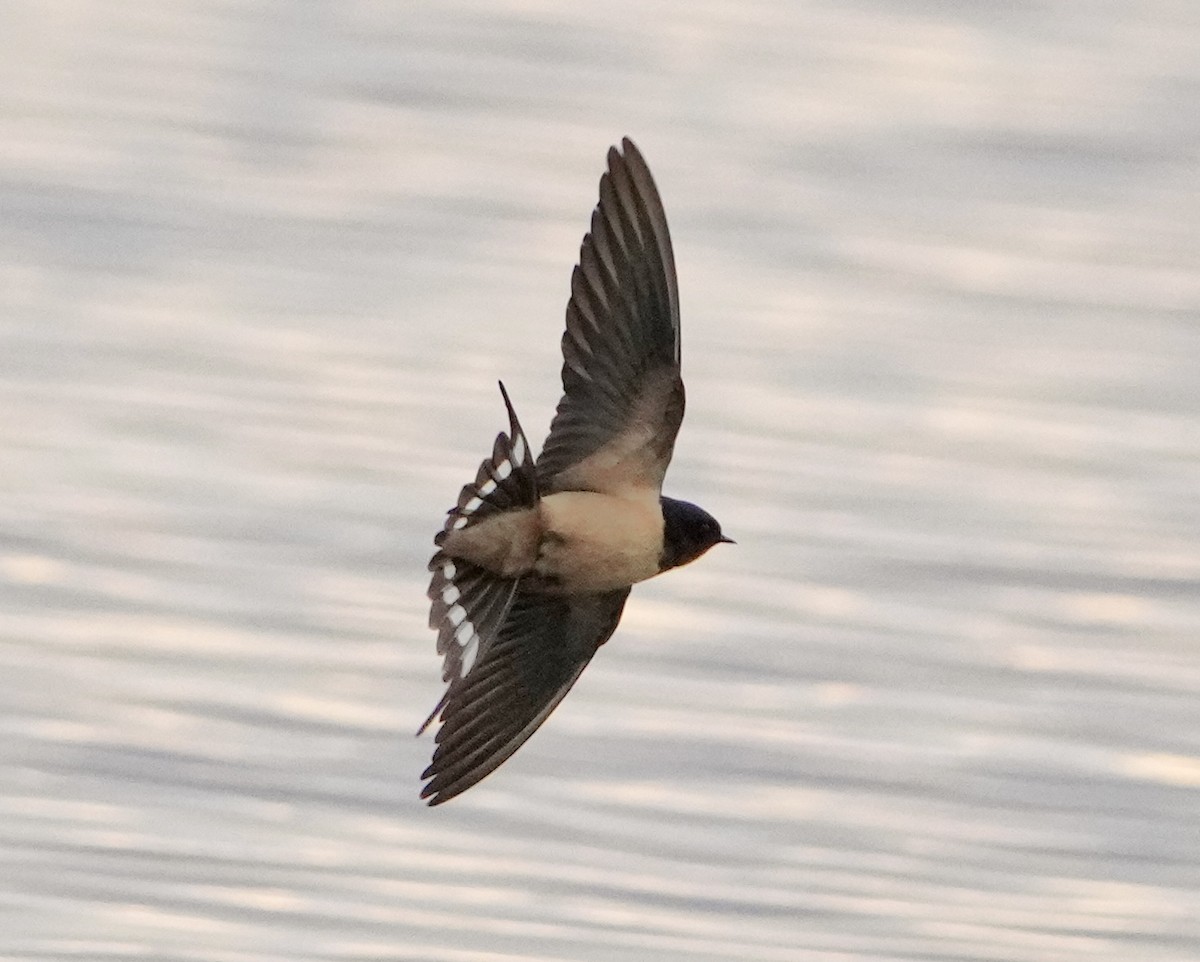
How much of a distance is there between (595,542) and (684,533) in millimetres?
142

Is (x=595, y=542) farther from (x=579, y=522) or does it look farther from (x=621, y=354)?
(x=621, y=354)

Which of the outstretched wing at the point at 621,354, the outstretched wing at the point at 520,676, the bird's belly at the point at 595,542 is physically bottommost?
the outstretched wing at the point at 520,676

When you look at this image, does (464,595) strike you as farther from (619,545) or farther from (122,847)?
(122,847)

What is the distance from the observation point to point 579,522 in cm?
576

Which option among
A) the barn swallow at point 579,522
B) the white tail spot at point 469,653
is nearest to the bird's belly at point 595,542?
the barn swallow at point 579,522

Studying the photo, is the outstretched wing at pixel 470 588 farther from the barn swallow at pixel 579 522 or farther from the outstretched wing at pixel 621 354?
the outstretched wing at pixel 621 354

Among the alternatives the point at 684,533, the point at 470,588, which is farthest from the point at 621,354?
the point at 470,588

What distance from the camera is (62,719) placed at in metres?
6.96

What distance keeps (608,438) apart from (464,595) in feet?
0.99

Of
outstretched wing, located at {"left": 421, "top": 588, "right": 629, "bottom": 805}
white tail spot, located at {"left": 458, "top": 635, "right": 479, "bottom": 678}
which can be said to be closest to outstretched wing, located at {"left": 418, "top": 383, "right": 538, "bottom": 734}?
white tail spot, located at {"left": 458, "top": 635, "right": 479, "bottom": 678}

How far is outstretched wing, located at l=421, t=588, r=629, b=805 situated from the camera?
5.92 meters

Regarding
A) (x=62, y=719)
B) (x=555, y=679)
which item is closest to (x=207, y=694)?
(x=62, y=719)

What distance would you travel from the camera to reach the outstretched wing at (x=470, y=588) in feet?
18.6

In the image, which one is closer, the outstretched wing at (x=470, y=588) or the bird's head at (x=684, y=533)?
the outstretched wing at (x=470, y=588)
